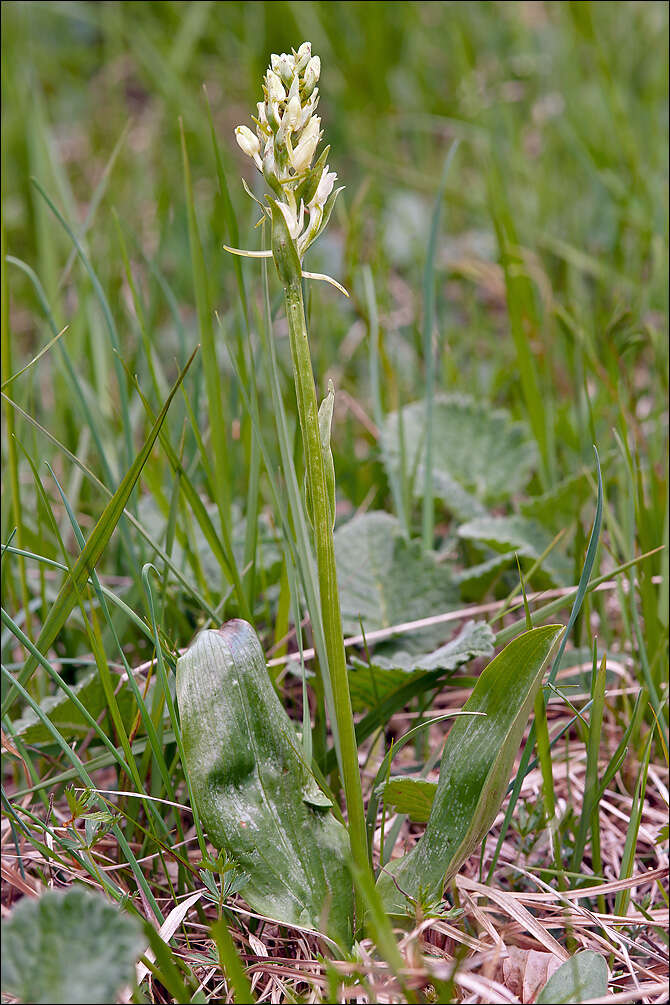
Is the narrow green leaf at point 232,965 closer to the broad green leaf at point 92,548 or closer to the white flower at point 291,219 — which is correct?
the broad green leaf at point 92,548

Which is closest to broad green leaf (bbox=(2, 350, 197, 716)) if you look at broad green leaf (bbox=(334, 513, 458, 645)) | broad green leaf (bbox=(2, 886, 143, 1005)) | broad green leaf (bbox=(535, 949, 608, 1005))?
broad green leaf (bbox=(2, 886, 143, 1005))

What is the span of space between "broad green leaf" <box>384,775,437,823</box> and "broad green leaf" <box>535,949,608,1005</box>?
0.79ft

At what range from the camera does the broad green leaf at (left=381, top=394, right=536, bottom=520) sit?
1.96 meters

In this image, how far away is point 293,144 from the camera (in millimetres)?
949

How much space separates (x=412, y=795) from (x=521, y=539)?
2.32 ft

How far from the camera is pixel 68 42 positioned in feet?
14.5

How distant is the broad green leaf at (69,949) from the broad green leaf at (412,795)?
0.40 metres

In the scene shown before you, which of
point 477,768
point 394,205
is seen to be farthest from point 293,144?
point 394,205

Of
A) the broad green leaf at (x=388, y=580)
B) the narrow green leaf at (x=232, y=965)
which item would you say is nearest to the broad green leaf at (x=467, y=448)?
the broad green leaf at (x=388, y=580)

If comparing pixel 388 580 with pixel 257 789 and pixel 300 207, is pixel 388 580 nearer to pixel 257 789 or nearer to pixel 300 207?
pixel 257 789

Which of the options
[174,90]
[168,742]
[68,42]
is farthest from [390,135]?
[168,742]

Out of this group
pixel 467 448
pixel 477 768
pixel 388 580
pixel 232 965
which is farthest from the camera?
pixel 467 448

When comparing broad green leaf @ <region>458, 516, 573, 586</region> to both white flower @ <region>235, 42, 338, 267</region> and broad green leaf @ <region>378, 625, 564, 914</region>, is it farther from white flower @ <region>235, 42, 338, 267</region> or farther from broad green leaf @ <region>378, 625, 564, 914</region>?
white flower @ <region>235, 42, 338, 267</region>

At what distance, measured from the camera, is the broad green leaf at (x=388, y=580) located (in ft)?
5.50
